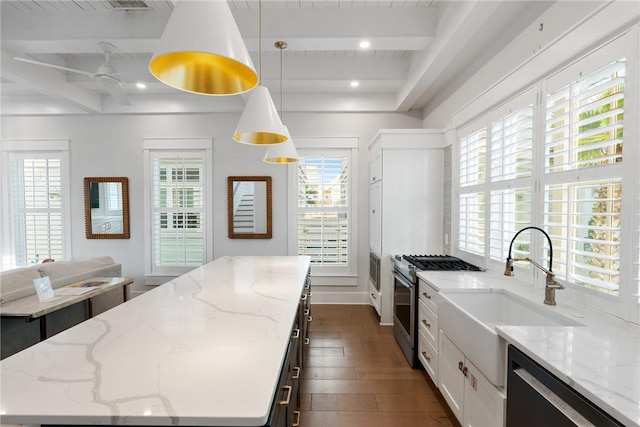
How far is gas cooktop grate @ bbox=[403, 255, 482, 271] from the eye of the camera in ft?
8.75

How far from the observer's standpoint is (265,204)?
14.7 feet

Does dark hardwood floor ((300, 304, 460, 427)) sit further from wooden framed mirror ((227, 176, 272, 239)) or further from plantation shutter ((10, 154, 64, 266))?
plantation shutter ((10, 154, 64, 266))

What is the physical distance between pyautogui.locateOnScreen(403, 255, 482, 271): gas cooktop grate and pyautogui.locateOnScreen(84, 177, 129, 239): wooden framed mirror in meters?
4.12

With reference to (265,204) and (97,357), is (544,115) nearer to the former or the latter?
(97,357)

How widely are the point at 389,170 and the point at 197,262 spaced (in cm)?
308

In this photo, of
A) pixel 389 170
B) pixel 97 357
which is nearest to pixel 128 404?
pixel 97 357

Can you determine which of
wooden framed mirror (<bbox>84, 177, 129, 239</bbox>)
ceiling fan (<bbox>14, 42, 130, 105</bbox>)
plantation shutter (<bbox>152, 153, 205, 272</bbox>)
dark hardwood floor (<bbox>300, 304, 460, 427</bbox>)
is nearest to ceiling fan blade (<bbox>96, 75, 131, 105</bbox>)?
ceiling fan (<bbox>14, 42, 130, 105</bbox>)

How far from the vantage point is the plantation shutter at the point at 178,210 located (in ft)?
14.9

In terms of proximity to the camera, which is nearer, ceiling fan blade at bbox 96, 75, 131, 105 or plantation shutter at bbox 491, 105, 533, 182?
plantation shutter at bbox 491, 105, 533, 182

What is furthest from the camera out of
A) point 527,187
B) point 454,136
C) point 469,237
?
point 454,136

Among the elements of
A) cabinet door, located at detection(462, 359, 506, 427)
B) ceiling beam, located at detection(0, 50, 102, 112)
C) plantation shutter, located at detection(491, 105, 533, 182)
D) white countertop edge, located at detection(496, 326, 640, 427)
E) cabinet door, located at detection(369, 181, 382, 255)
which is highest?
ceiling beam, located at detection(0, 50, 102, 112)

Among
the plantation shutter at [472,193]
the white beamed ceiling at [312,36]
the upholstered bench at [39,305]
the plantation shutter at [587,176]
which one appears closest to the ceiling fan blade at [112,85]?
the white beamed ceiling at [312,36]

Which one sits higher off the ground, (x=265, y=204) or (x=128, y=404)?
(x=265, y=204)

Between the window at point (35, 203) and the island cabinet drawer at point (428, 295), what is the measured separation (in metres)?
5.08
